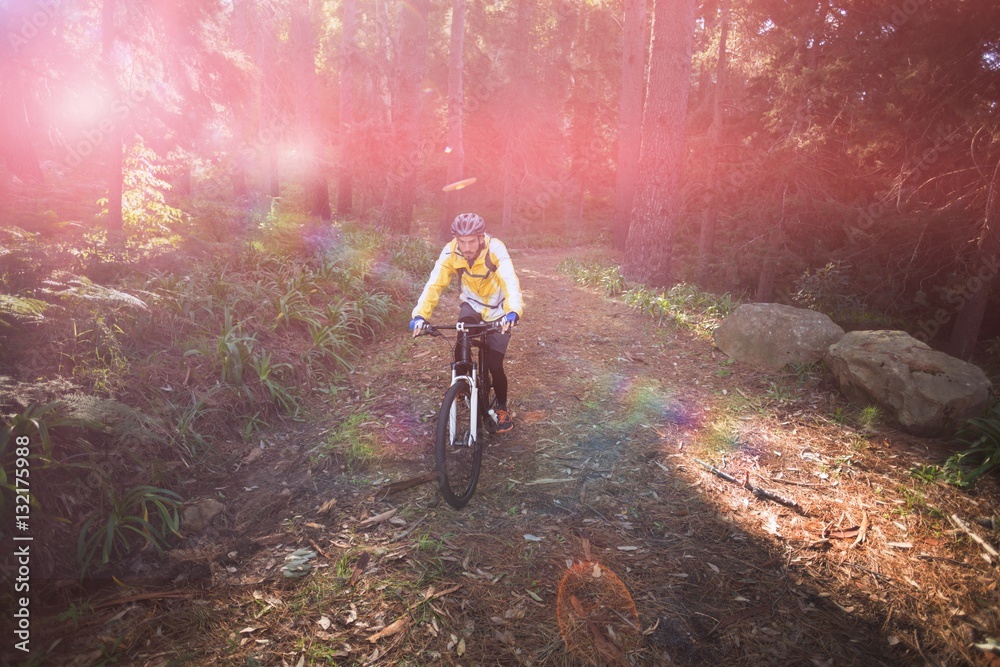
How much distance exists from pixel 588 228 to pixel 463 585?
102 ft

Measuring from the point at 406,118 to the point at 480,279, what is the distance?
12.0 metres

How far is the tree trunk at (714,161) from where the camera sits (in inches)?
551

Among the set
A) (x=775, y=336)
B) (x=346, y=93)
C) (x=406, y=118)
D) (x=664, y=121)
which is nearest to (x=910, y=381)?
(x=775, y=336)

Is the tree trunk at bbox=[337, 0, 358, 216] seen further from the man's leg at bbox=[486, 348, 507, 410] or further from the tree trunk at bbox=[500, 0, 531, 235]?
the man's leg at bbox=[486, 348, 507, 410]

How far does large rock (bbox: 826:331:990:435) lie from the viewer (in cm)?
501

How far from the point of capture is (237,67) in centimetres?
1027

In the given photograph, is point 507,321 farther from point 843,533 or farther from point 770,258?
point 770,258

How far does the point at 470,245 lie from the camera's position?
15.4ft

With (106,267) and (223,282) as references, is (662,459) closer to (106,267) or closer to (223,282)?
(223,282)

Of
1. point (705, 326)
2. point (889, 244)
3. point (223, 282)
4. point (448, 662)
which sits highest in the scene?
point (889, 244)

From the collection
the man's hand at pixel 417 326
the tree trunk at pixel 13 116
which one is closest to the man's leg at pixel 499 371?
the man's hand at pixel 417 326

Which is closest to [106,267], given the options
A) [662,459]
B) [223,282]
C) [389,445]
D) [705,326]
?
[223,282]

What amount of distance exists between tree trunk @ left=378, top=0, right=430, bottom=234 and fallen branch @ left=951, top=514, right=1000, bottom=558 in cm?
1407

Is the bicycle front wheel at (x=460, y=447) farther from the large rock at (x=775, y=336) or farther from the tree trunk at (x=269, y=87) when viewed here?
the tree trunk at (x=269, y=87)
